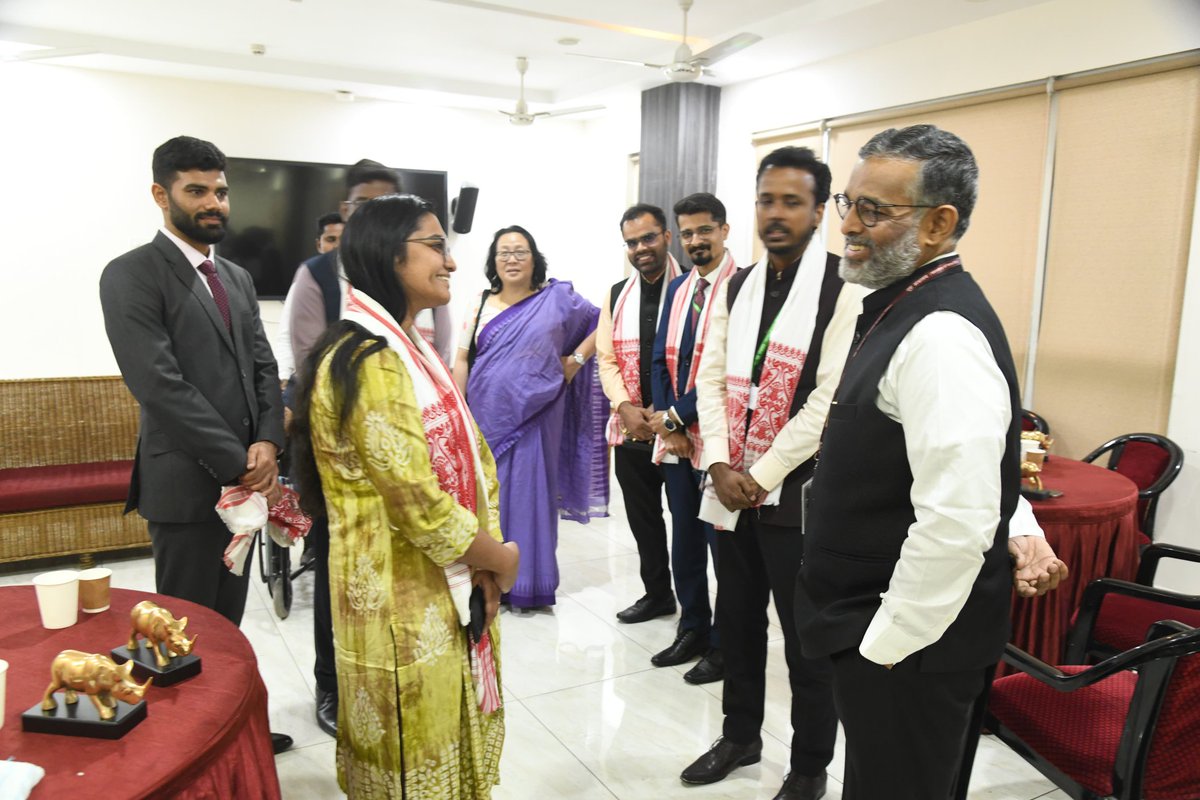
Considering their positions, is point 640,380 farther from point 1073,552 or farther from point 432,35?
point 432,35

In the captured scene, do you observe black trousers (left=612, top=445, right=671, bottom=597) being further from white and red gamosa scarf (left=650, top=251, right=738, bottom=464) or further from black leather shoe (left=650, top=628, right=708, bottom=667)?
black leather shoe (left=650, top=628, right=708, bottom=667)

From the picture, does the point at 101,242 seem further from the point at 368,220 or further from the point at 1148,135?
the point at 1148,135

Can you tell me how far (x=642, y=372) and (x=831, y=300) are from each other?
→ 3.80 ft

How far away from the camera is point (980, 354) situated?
1136mm

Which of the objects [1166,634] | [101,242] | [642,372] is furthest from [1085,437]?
[101,242]

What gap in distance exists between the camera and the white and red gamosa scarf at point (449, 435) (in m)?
1.45

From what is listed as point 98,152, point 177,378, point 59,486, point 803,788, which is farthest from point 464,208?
point 803,788

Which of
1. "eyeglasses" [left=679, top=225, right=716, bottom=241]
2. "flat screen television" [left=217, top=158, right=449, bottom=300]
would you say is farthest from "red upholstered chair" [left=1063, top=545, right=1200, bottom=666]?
"flat screen television" [left=217, top=158, right=449, bottom=300]

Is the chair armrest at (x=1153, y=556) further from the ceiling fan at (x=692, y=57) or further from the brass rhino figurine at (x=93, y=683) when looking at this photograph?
the ceiling fan at (x=692, y=57)

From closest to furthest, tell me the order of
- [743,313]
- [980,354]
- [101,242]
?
[980,354]
[743,313]
[101,242]

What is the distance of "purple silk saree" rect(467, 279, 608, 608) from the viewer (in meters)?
3.16

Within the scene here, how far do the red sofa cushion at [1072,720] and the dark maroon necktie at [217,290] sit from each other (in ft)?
6.81

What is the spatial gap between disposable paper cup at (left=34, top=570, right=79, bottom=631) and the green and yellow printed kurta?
439 mm

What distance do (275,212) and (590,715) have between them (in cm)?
472
